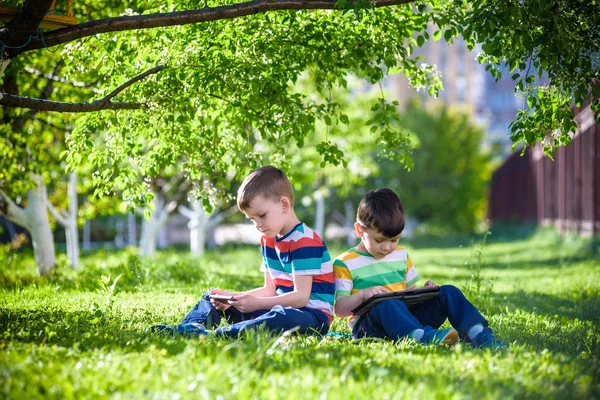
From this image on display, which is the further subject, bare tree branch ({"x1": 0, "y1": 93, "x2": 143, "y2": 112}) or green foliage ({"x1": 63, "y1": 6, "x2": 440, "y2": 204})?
green foliage ({"x1": 63, "y1": 6, "x2": 440, "y2": 204})

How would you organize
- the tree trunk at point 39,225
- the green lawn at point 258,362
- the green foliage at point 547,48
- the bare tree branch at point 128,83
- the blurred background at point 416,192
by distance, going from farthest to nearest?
the blurred background at point 416,192 → the tree trunk at point 39,225 → the bare tree branch at point 128,83 → the green foliage at point 547,48 → the green lawn at point 258,362

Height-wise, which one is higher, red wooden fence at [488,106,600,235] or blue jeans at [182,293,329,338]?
red wooden fence at [488,106,600,235]

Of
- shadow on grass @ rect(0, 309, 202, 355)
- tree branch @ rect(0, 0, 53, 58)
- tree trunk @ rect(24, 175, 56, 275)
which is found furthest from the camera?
tree trunk @ rect(24, 175, 56, 275)

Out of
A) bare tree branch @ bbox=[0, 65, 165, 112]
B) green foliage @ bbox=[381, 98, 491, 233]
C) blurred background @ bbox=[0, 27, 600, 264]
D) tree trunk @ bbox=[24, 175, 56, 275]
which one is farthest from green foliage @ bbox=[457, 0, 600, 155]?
green foliage @ bbox=[381, 98, 491, 233]

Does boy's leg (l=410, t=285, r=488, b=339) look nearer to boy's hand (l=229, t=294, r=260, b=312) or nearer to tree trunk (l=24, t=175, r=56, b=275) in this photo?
boy's hand (l=229, t=294, r=260, b=312)

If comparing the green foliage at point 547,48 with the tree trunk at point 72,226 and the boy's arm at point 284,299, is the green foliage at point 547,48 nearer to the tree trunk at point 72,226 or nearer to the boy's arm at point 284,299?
the boy's arm at point 284,299

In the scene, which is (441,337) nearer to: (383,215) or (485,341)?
(485,341)

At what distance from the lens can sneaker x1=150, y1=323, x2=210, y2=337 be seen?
4.28 m

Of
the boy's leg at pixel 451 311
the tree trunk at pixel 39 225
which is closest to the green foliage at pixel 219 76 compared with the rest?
the boy's leg at pixel 451 311

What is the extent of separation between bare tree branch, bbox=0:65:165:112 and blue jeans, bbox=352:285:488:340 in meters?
2.79

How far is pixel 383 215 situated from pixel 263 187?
79 centimetres

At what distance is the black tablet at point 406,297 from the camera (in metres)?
4.29

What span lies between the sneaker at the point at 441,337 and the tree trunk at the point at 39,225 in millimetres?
7151

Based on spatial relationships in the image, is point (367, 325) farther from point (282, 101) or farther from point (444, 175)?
point (444, 175)
